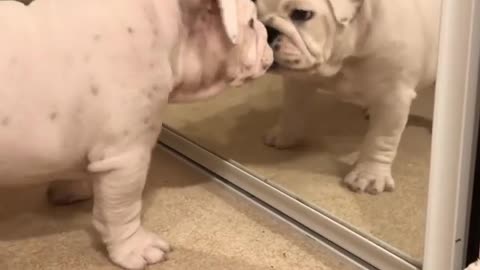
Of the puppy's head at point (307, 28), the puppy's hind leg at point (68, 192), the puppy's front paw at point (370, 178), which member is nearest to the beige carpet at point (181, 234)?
the puppy's hind leg at point (68, 192)

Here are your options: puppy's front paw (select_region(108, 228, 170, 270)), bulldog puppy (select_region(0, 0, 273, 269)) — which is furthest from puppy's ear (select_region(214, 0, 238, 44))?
puppy's front paw (select_region(108, 228, 170, 270))

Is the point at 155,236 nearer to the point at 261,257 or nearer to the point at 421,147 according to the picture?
the point at 261,257

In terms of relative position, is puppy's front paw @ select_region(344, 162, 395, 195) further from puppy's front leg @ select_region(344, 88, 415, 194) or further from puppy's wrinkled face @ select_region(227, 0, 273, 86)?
puppy's wrinkled face @ select_region(227, 0, 273, 86)

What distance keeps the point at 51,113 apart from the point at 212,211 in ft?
1.18

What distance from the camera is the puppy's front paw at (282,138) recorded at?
4.80 feet

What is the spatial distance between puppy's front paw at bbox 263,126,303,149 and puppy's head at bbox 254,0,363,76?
0.20 m

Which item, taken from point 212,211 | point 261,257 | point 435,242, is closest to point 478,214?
point 435,242

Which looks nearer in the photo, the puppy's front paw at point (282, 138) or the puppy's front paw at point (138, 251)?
the puppy's front paw at point (138, 251)

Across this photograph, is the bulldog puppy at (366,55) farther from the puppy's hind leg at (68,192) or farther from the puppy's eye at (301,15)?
the puppy's hind leg at (68,192)

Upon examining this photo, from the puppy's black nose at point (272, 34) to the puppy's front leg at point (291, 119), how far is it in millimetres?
176

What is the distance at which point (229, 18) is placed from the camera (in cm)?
108

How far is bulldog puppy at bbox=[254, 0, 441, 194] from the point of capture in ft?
4.00

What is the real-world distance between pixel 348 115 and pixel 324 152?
76 mm

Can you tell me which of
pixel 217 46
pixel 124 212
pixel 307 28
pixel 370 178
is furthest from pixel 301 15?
pixel 124 212
